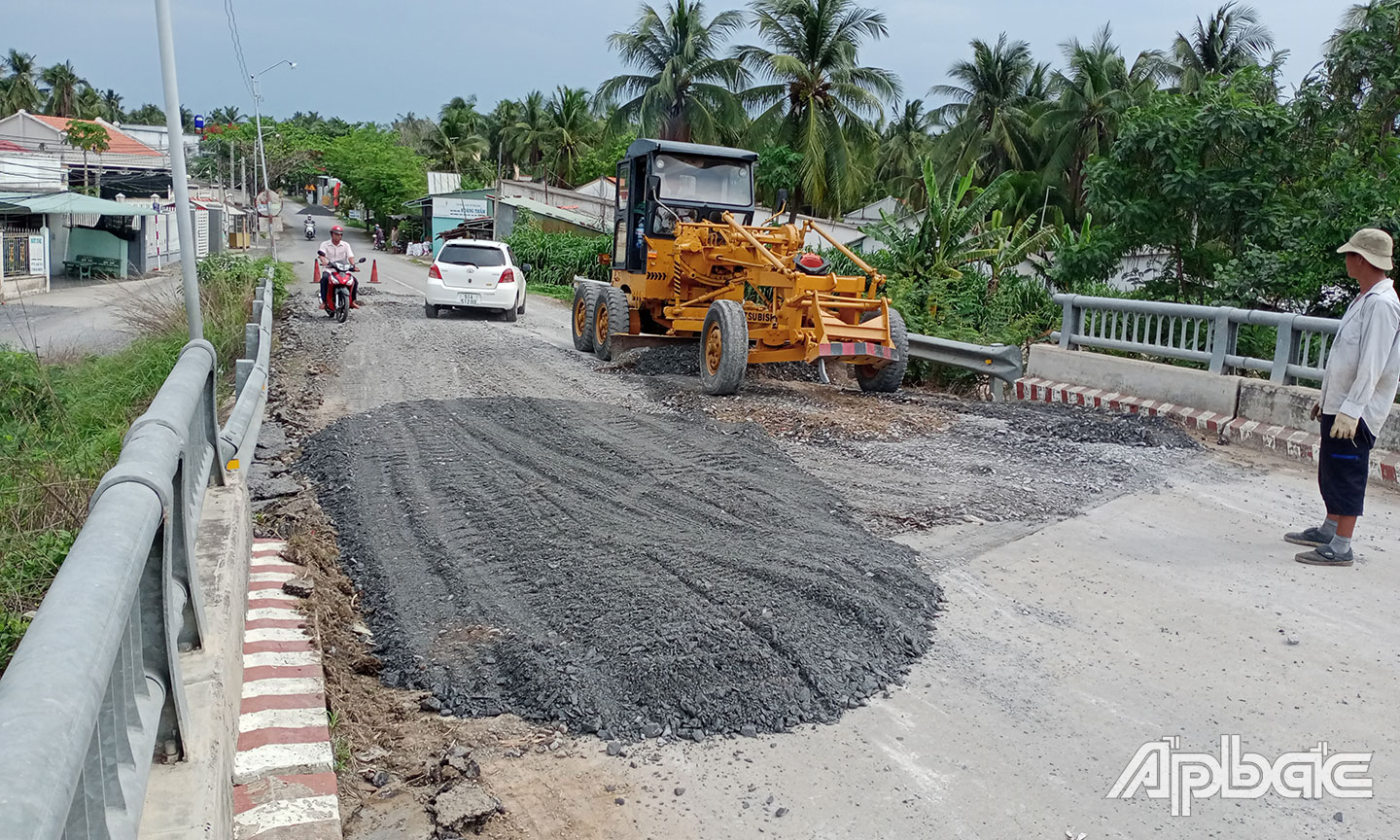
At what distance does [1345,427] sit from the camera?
6016 millimetres

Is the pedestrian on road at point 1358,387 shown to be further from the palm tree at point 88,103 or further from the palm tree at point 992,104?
the palm tree at point 88,103

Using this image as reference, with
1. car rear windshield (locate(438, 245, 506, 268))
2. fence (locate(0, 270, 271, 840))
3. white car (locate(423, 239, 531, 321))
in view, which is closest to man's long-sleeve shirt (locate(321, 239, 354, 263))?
white car (locate(423, 239, 531, 321))

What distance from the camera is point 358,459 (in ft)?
26.6

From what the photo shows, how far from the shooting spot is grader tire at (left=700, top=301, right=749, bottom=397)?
36.0 ft

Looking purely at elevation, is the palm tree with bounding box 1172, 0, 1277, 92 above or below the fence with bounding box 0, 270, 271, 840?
above

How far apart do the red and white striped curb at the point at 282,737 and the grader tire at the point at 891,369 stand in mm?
7581

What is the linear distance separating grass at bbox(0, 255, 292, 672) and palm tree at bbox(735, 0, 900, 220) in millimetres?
20743

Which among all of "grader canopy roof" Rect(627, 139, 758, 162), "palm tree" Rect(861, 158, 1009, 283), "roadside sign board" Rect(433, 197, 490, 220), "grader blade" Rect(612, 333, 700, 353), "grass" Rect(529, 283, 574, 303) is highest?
A: "roadside sign board" Rect(433, 197, 490, 220)

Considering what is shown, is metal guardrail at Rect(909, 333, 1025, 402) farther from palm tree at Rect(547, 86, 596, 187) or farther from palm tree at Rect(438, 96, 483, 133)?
palm tree at Rect(438, 96, 483, 133)

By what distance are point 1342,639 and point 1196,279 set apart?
353 inches

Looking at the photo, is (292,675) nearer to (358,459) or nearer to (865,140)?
(358,459)

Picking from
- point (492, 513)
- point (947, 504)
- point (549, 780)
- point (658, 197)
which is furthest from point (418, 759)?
point (658, 197)

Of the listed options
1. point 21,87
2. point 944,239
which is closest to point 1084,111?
point 944,239

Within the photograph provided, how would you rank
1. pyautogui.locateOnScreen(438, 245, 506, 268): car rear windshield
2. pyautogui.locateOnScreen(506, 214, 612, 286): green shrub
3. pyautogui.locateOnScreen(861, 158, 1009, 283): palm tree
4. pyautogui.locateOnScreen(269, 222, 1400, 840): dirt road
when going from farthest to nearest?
pyautogui.locateOnScreen(506, 214, 612, 286): green shrub → pyautogui.locateOnScreen(438, 245, 506, 268): car rear windshield → pyautogui.locateOnScreen(861, 158, 1009, 283): palm tree → pyautogui.locateOnScreen(269, 222, 1400, 840): dirt road
